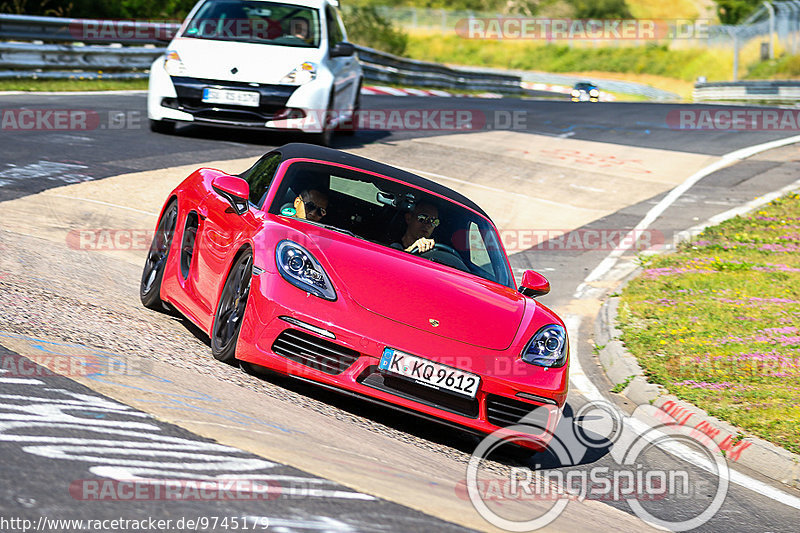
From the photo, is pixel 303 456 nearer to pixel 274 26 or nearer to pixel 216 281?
pixel 216 281

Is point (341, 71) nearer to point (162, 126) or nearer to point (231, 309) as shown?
point (162, 126)

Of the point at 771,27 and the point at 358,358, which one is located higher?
the point at 771,27

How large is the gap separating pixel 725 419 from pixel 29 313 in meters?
4.48

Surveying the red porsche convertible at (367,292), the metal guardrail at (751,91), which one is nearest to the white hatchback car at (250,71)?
the red porsche convertible at (367,292)

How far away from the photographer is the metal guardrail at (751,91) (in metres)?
35.2

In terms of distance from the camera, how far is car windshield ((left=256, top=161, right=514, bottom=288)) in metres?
6.72

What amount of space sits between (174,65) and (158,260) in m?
7.07

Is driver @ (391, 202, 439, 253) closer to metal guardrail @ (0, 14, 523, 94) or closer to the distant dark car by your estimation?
metal guardrail @ (0, 14, 523, 94)

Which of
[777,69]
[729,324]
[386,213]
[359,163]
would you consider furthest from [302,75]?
[777,69]

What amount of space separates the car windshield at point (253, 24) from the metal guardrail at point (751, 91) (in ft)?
79.8

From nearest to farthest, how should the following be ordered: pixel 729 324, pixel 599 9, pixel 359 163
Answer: pixel 359 163, pixel 729 324, pixel 599 9

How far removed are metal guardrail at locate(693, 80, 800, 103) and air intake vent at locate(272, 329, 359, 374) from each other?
3258 centimetres

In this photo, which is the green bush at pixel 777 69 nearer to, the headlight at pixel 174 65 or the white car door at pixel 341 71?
the white car door at pixel 341 71

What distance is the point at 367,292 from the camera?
229 inches
